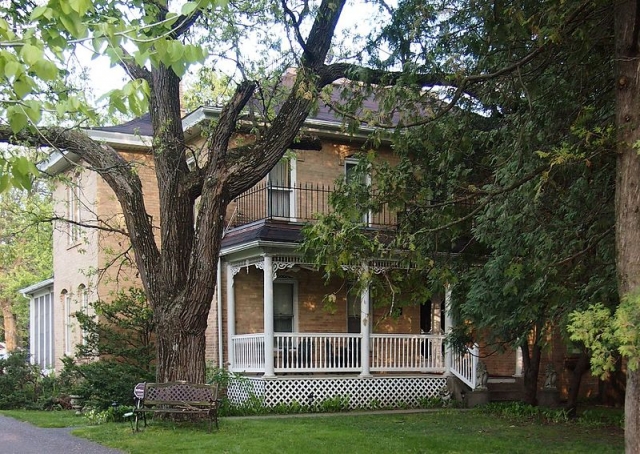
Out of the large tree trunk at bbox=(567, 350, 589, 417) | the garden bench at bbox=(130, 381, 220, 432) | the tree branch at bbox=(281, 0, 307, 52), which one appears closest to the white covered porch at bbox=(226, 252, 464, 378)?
the large tree trunk at bbox=(567, 350, 589, 417)

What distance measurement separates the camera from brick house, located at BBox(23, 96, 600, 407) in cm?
1619

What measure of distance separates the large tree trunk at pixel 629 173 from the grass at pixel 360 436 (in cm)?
474

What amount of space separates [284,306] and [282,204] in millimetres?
2660

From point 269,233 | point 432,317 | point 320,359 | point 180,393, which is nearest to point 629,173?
point 180,393

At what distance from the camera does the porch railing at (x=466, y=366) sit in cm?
1700

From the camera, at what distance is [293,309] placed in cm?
1834

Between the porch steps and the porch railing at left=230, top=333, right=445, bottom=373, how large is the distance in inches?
57.3

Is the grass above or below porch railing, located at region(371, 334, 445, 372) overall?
below

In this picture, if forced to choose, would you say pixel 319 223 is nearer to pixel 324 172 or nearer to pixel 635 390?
pixel 635 390

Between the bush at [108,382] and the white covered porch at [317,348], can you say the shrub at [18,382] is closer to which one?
the bush at [108,382]

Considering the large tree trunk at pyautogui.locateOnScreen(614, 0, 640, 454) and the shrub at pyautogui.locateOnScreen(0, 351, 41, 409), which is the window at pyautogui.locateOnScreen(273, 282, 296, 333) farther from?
the large tree trunk at pyautogui.locateOnScreen(614, 0, 640, 454)

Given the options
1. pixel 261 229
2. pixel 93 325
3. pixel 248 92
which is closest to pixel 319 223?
pixel 248 92

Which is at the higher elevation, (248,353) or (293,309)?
(293,309)

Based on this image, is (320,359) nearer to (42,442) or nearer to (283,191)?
(283,191)
